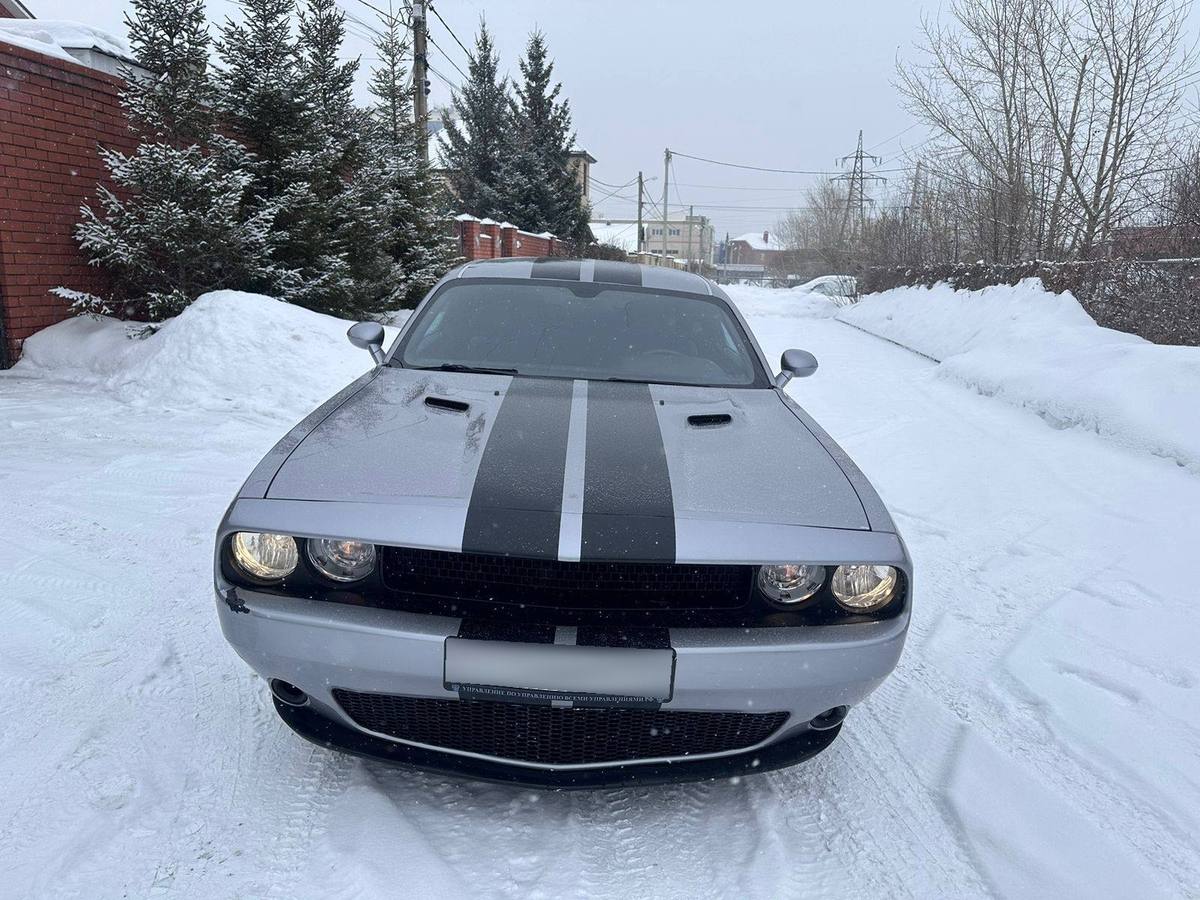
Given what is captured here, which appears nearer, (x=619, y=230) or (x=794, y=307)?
(x=794, y=307)

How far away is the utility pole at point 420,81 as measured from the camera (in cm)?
1503

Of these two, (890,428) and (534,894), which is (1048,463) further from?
(534,894)

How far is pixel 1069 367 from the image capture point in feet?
24.8

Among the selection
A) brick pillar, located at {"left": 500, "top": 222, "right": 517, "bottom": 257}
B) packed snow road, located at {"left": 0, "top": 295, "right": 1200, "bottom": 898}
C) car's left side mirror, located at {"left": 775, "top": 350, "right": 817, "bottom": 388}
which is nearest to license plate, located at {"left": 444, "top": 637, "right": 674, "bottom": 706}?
packed snow road, located at {"left": 0, "top": 295, "right": 1200, "bottom": 898}

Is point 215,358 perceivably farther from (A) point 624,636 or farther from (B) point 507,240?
(B) point 507,240

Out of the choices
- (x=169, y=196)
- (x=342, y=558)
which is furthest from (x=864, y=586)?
(x=169, y=196)

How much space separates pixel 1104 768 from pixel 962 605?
44.5 inches

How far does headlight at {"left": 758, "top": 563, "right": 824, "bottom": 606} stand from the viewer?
6.19 ft

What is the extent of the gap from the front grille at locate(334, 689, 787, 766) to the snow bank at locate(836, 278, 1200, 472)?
5.01 meters

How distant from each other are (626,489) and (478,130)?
32733mm

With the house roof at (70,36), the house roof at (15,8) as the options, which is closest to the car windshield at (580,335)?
the house roof at (70,36)

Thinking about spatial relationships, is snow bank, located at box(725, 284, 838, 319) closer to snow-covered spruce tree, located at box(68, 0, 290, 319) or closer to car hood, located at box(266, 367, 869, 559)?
snow-covered spruce tree, located at box(68, 0, 290, 319)

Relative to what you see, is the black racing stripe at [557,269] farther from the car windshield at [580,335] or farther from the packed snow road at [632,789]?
the packed snow road at [632,789]

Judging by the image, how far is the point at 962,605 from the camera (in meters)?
3.38
